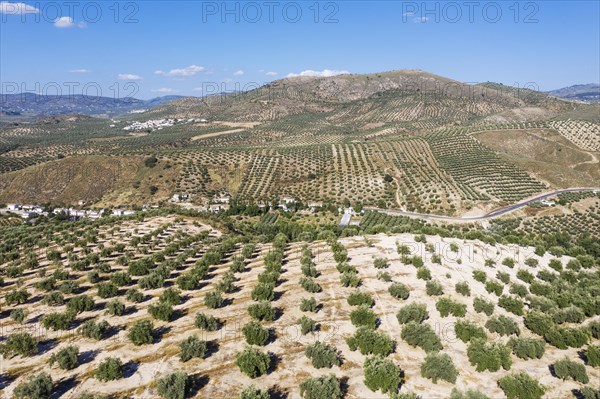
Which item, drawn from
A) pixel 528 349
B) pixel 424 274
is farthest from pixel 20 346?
pixel 528 349

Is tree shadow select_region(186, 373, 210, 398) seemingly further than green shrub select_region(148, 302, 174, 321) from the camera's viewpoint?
No

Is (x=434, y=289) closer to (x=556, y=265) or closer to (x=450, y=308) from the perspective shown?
(x=450, y=308)

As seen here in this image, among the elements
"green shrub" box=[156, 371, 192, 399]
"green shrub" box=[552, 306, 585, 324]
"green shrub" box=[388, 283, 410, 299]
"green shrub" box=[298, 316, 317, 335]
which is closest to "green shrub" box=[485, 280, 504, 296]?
"green shrub" box=[552, 306, 585, 324]

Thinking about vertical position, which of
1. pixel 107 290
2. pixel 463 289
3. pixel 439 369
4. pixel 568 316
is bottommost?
pixel 568 316

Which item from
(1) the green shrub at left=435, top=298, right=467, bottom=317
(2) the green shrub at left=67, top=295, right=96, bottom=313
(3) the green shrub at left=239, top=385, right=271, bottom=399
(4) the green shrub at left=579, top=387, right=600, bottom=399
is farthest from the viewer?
(2) the green shrub at left=67, top=295, right=96, bottom=313

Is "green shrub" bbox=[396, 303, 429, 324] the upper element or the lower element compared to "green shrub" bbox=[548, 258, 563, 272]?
upper

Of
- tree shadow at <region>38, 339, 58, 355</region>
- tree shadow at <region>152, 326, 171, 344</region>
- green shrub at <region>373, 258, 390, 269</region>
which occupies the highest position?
green shrub at <region>373, 258, 390, 269</region>

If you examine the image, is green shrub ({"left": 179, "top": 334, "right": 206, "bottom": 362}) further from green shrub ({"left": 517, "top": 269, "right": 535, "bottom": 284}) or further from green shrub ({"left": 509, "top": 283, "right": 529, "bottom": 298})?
green shrub ({"left": 517, "top": 269, "right": 535, "bottom": 284})
